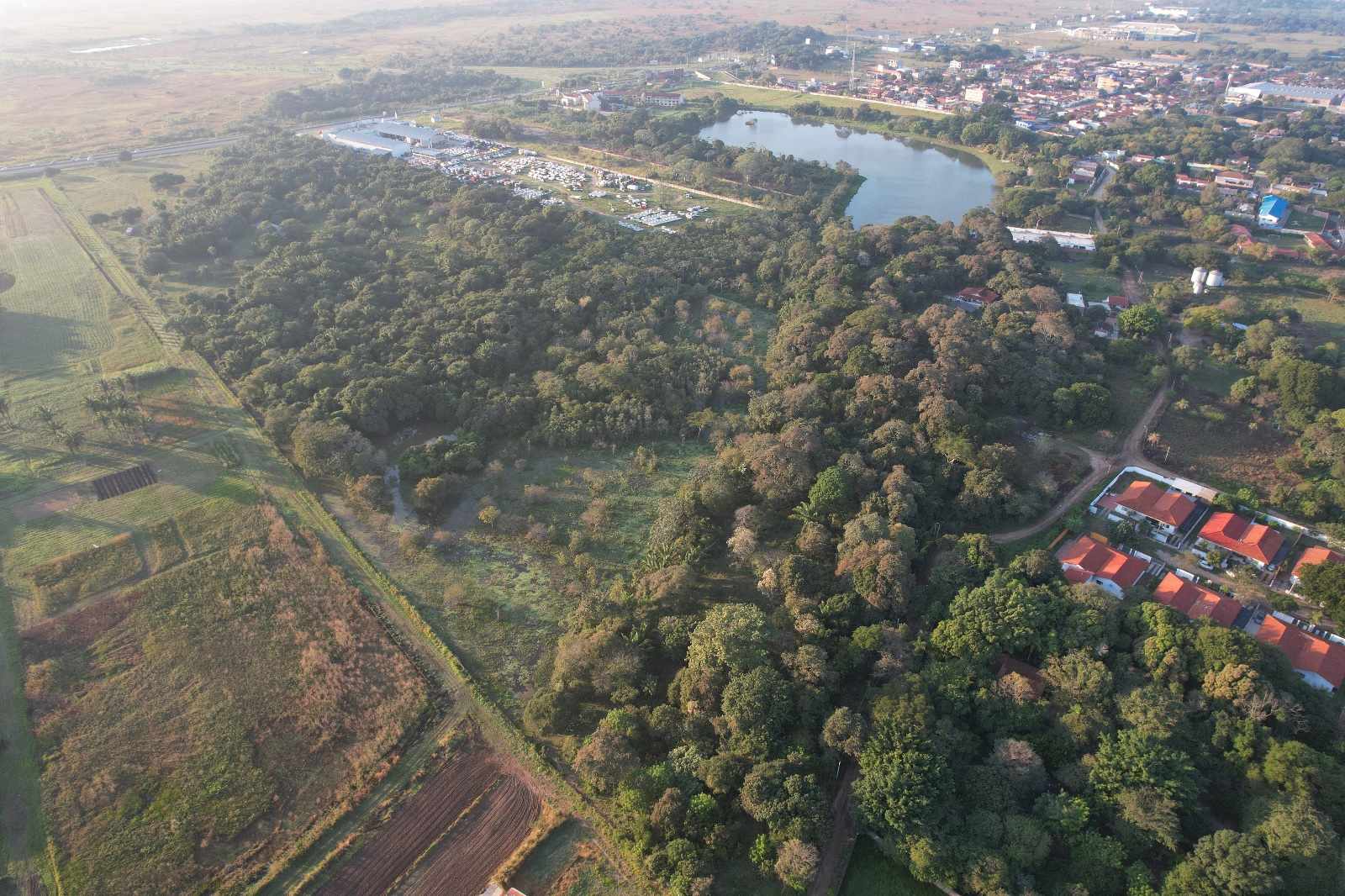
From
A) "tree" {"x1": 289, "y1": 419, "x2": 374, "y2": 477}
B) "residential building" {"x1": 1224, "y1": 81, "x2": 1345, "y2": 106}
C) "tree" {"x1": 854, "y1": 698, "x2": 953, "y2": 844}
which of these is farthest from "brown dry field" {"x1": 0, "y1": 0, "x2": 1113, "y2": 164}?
"tree" {"x1": 854, "y1": 698, "x2": 953, "y2": 844}

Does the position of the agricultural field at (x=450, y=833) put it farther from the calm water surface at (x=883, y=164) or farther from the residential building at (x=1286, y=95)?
the residential building at (x=1286, y=95)

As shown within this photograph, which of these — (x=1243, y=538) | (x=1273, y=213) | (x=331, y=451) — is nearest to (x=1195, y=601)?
(x=1243, y=538)

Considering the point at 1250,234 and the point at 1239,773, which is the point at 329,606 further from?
the point at 1250,234

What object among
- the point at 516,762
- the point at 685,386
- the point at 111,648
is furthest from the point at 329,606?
the point at 685,386

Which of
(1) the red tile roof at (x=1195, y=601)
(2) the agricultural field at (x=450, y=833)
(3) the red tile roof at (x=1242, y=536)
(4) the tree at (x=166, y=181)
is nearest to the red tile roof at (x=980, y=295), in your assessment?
(3) the red tile roof at (x=1242, y=536)

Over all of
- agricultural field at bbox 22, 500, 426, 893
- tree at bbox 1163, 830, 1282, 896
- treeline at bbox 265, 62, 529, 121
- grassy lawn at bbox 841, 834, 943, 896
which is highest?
treeline at bbox 265, 62, 529, 121

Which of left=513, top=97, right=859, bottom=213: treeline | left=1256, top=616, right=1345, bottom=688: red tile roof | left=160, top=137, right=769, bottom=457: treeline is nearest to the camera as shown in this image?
left=1256, top=616, right=1345, bottom=688: red tile roof

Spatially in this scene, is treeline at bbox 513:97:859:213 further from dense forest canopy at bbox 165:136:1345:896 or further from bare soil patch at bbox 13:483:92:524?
bare soil patch at bbox 13:483:92:524
